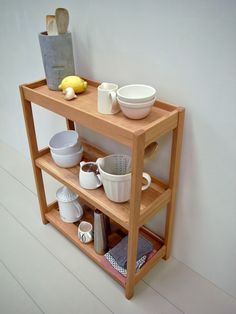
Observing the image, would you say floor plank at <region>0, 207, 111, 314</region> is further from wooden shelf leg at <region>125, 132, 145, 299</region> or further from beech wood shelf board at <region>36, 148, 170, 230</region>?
beech wood shelf board at <region>36, 148, 170, 230</region>

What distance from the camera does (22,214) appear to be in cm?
A: 150

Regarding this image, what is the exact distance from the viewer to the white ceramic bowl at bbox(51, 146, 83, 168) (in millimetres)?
1162

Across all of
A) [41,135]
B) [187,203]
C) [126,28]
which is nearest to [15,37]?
[41,135]

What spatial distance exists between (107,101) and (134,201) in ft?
1.02

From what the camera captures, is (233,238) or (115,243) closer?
(233,238)

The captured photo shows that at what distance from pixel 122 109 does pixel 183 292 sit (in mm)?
771

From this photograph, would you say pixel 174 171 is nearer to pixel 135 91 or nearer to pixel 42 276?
pixel 135 91

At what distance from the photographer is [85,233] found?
1229 mm

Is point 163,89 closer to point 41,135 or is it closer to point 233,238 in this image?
point 233,238

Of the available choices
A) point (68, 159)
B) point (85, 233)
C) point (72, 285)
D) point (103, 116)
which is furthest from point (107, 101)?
point (72, 285)

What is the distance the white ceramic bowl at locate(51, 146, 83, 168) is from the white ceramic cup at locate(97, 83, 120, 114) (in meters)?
0.34

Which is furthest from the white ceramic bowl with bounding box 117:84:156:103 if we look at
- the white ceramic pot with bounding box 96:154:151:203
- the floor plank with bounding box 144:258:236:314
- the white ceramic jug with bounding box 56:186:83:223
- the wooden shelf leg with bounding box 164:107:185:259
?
the floor plank with bounding box 144:258:236:314

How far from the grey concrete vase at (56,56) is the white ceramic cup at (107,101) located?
240 mm

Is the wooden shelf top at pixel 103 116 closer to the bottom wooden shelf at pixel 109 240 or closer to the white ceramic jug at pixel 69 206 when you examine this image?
the white ceramic jug at pixel 69 206
